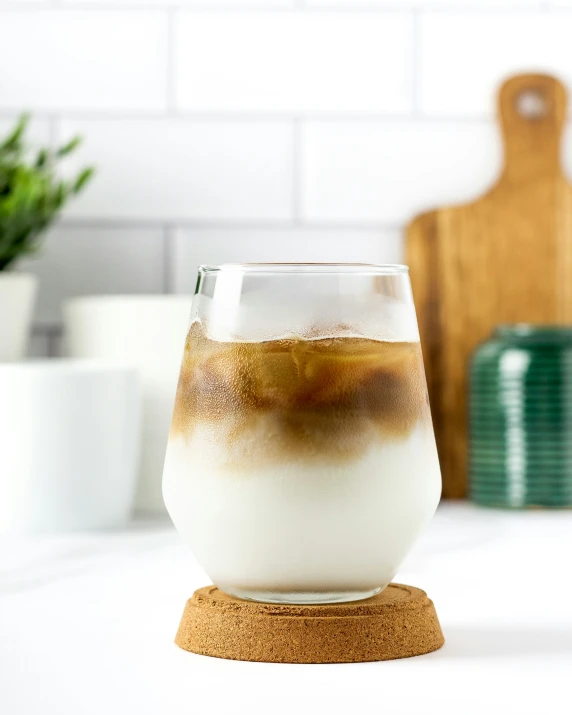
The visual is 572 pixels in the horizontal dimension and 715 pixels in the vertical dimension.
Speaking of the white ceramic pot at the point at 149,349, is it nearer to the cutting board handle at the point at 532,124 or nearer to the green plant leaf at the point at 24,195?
the green plant leaf at the point at 24,195

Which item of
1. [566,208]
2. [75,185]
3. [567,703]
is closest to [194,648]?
[567,703]

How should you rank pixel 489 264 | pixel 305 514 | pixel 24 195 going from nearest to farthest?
pixel 305 514, pixel 24 195, pixel 489 264

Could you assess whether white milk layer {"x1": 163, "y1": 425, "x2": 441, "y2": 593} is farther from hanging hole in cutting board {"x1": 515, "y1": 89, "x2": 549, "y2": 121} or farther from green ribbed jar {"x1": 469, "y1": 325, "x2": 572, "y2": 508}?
hanging hole in cutting board {"x1": 515, "y1": 89, "x2": 549, "y2": 121}

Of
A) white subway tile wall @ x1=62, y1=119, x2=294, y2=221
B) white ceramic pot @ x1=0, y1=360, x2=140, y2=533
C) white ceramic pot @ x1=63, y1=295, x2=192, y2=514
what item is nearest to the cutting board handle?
white subway tile wall @ x1=62, y1=119, x2=294, y2=221

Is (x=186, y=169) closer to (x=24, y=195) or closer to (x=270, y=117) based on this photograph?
(x=270, y=117)

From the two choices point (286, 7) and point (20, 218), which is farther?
point (286, 7)

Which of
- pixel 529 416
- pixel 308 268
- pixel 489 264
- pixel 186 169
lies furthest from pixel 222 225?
pixel 308 268

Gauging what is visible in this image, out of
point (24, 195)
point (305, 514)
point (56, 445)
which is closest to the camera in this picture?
point (305, 514)
